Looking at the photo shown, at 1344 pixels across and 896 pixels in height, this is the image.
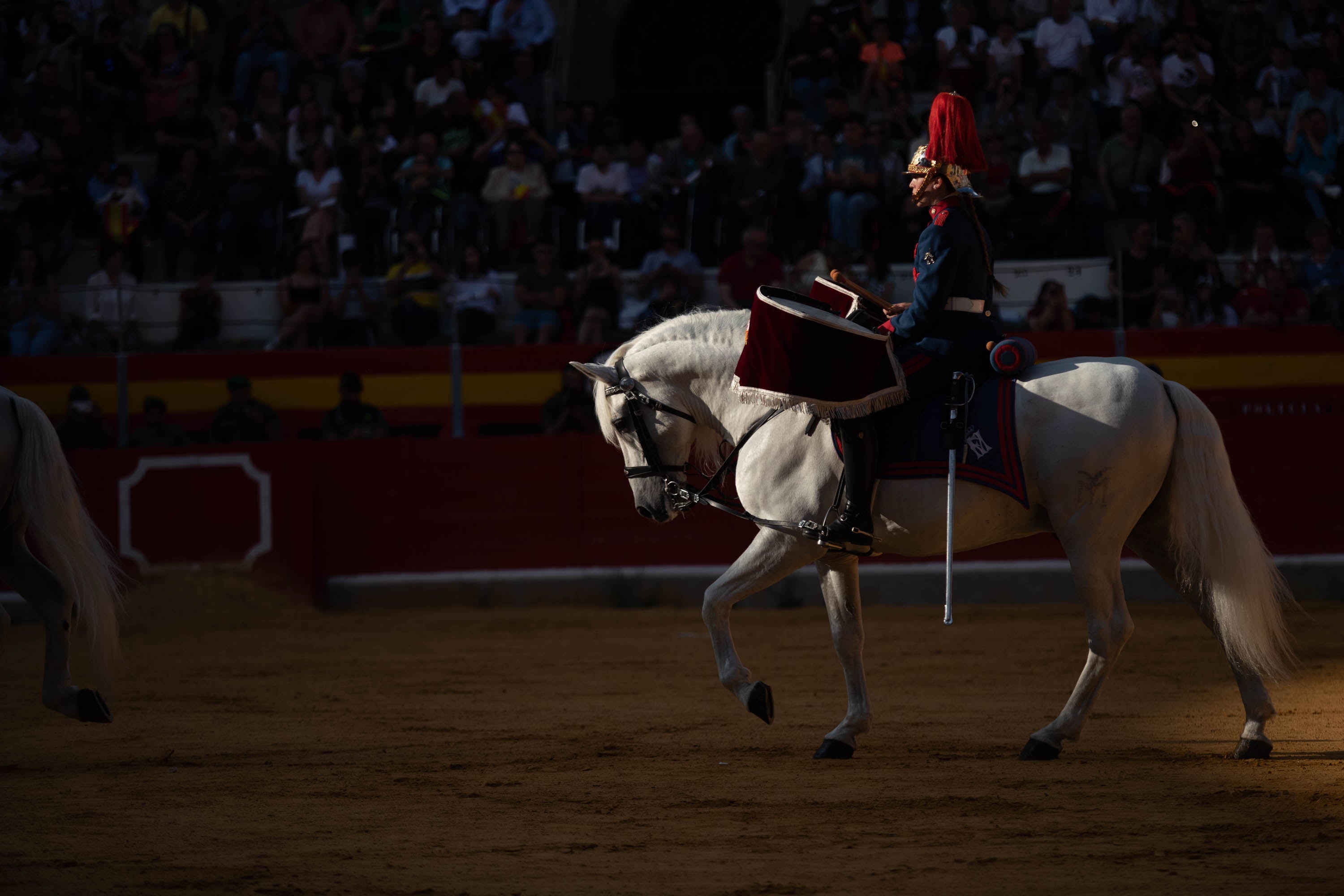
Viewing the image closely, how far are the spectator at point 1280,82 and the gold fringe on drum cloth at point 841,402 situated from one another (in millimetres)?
9670

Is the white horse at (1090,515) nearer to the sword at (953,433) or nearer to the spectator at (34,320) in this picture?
the sword at (953,433)

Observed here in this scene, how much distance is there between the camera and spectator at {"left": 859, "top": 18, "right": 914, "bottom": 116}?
47.0ft

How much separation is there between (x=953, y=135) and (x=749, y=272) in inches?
266

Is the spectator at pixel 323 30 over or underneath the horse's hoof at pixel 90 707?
over

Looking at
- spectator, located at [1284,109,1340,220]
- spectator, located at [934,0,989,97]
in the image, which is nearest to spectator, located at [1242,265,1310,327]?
spectator, located at [1284,109,1340,220]

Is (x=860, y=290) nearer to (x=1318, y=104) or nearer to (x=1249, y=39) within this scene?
(x=1318, y=104)

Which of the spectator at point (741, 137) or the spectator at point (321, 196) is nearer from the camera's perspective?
the spectator at point (741, 137)

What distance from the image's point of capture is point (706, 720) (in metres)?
6.75

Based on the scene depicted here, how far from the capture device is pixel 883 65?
14.5m

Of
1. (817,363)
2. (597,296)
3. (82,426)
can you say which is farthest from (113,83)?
(817,363)

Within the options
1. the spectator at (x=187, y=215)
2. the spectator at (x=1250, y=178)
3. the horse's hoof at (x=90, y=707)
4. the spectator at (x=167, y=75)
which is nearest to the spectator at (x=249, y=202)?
the spectator at (x=187, y=215)

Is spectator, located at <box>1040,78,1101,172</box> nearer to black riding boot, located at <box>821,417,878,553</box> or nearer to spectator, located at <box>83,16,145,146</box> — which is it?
black riding boot, located at <box>821,417,878,553</box>

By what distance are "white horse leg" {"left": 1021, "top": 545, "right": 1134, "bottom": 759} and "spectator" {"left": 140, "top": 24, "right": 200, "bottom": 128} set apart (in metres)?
13.2

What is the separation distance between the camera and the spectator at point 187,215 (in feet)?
47.9
